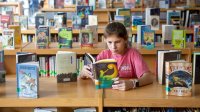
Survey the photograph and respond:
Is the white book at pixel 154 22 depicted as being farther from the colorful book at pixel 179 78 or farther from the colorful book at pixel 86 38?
the colorful book at pixel 179 78

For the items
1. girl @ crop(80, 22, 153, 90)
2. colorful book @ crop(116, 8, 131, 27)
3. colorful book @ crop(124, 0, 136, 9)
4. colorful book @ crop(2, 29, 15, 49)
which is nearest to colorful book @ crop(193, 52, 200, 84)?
girl @ crop(80, 22, 153, 90)

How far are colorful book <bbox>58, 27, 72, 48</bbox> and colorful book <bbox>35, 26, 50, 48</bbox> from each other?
0.44 ft

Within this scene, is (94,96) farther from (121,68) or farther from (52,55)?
(52,55)

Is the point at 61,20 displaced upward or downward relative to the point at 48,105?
upward

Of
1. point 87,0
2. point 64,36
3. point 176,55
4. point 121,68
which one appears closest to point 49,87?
point 121,68

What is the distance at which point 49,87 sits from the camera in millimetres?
2775

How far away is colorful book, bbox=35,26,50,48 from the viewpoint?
3.97 meters

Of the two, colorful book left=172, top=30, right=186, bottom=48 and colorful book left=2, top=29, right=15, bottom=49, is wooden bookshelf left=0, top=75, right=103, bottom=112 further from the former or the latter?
colorful book left=172, top=30, right=186, bottom=48

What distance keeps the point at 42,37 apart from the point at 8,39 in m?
0.35

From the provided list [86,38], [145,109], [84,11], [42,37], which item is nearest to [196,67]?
[145,109]

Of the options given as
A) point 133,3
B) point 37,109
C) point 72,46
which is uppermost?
point 133,3

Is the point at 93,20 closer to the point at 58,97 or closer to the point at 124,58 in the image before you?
the point at 124,58

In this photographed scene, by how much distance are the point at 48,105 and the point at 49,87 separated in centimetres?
29

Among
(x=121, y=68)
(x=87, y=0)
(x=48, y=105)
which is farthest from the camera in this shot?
(x=87, y=0)
